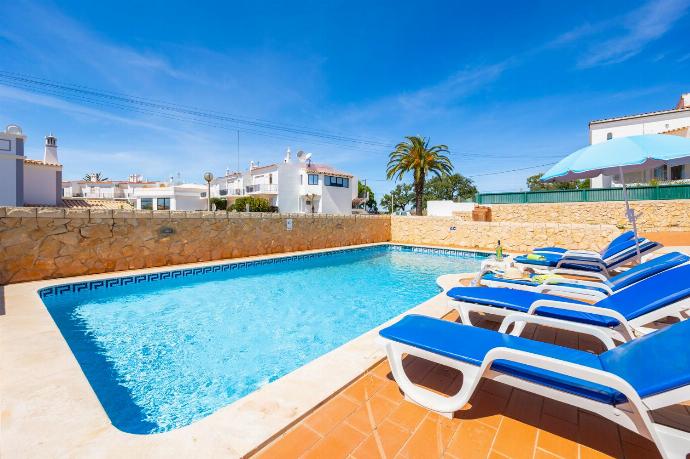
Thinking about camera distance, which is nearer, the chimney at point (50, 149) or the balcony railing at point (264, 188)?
the chimney at point (50, 149)

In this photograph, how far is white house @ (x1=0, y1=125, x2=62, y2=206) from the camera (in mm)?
17188

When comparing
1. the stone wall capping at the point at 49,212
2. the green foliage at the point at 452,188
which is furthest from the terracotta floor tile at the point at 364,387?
the green foliage at the point at 452,188

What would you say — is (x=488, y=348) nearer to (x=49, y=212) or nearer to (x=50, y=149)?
(x=49, y=212)

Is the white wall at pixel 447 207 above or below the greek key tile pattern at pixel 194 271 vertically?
above

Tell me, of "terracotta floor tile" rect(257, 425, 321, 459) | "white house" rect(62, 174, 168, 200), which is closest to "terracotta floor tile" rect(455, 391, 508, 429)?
"terracotta floor tile" rect(257, 425, 321, 459)

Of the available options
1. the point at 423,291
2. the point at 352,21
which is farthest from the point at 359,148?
the point at 423,291

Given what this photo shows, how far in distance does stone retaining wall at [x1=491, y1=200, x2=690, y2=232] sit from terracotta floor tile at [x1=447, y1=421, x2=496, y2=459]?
16.8 m

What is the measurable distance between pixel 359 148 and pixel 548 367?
4019 cm

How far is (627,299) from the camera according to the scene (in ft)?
10.3

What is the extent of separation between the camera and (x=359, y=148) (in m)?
40.2

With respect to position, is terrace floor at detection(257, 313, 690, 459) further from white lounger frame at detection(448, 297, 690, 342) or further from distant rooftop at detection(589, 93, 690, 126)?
distant rooftop at detection(589, 93, 690, 126)

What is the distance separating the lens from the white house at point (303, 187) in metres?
37.0

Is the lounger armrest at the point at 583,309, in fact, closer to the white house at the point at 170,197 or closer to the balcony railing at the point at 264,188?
the balcony railing at the point at 264,188

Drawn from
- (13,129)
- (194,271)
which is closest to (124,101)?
(13,129)
